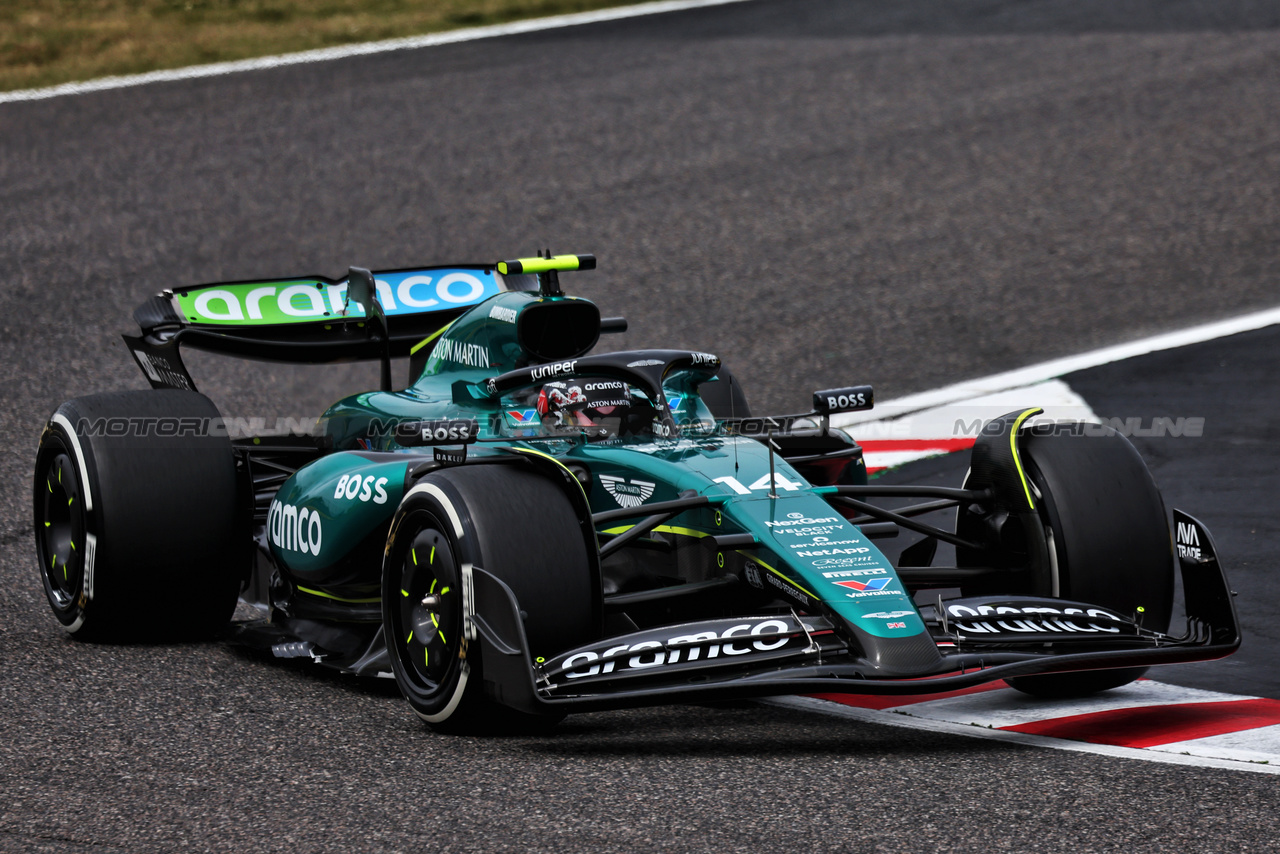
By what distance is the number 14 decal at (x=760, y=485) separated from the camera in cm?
487

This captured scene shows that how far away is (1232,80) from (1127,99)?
3.75ft

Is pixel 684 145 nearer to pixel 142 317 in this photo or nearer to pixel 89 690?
pixel 142 317

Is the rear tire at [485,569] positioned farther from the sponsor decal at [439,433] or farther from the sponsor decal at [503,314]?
the sponsor decal at [503,314]

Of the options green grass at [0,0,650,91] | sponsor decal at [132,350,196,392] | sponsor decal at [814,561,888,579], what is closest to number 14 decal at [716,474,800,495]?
sponsor decal at [814,561,888,579]

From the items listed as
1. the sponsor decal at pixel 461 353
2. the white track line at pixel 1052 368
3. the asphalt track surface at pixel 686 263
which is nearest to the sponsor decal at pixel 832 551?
the asphalt track surface at pixel 686 263

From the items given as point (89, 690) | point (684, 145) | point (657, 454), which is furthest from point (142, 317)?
point (684, 145)

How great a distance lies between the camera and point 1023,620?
15.2 feet

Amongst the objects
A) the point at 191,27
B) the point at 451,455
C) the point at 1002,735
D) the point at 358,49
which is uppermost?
→ the point at 191,27

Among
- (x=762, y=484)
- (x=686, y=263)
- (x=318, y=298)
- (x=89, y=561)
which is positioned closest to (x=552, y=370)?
(x=762, y=484)

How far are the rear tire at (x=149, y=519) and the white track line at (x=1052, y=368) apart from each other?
401 centimetres

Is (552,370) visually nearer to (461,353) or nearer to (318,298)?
(461,353)

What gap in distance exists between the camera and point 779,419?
222 inches

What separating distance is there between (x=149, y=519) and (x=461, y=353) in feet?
4.13

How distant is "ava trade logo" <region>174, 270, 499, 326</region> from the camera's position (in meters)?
6.90
